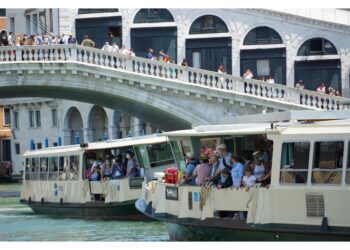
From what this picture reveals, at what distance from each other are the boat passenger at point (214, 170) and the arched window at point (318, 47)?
21.3 metres

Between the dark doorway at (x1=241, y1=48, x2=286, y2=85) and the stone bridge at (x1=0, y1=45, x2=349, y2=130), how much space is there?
145 inches

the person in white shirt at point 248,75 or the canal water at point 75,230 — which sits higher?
the person in white shirt at point 248,75

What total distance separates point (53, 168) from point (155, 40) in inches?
449

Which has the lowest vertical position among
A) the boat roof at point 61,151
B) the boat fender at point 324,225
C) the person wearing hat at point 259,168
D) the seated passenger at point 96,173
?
the boat fender at point 324,225

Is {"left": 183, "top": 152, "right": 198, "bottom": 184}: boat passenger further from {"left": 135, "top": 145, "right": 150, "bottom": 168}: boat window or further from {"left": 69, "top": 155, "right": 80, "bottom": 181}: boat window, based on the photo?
{"left": 69, "top": 155, "right": 80, "bottom": 181}: boat window

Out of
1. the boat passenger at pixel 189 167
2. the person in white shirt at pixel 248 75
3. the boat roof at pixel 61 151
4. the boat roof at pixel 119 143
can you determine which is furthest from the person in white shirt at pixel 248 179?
the person in white shirt at pixel 248 75

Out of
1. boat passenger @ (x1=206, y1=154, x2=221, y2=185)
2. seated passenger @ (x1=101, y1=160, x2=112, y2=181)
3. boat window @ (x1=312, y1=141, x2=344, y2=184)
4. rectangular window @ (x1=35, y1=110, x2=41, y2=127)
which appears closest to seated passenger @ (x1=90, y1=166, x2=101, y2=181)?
seated passenger @ (x1=101, y1=160, x2=112, y2=181)

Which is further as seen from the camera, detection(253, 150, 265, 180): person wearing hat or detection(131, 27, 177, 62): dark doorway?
detection(131, 27, 177, 62): dark doorway

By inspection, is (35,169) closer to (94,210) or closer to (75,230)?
(94,210)

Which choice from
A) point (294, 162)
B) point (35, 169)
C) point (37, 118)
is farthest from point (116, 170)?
point (37, 118)

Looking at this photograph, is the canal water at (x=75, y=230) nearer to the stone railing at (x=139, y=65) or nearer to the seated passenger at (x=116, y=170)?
the seated passenger at (x=116, y=170)

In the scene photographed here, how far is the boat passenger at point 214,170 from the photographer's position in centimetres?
2006

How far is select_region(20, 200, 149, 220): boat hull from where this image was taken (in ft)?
90.2

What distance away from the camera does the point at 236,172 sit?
64.0ft
